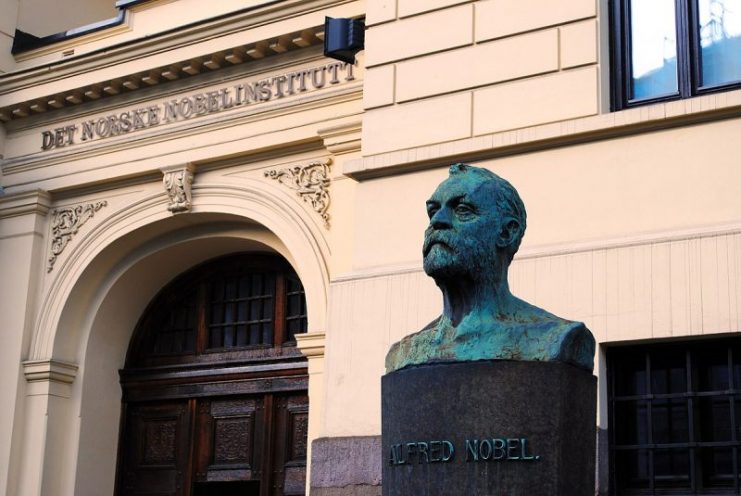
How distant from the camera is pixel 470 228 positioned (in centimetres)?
570

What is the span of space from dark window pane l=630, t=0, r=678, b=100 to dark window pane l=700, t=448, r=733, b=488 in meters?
2.82

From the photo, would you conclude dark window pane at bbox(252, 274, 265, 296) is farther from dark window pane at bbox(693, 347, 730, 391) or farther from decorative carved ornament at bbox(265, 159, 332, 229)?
dark window pane at bbox(693, 347, 730, 391)

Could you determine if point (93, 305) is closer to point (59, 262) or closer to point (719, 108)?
point (59, 262)

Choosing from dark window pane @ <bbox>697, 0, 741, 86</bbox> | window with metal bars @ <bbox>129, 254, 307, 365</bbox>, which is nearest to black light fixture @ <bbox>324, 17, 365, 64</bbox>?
window with metal bars @ <bbox>129, 254, 307, 365</bbox>

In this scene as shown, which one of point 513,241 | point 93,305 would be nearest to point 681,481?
point 513,241

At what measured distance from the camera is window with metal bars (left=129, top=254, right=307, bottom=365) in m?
14.4

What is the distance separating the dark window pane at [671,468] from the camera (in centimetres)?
957

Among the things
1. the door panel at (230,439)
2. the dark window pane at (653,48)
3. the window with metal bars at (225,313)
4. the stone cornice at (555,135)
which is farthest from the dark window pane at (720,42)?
the door panel at (230,439)

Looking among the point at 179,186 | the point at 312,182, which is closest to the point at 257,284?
the point at 179,186

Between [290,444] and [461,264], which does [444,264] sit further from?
[290,444]

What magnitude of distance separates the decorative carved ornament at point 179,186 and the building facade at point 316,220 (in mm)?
33

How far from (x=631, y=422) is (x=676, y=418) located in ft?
1.12

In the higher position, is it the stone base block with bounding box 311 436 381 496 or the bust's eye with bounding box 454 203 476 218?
the bust's eye with bounding box 454 203 476 218

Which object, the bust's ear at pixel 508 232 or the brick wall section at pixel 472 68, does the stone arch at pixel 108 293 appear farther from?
the bust's ear at pixel 508 232
